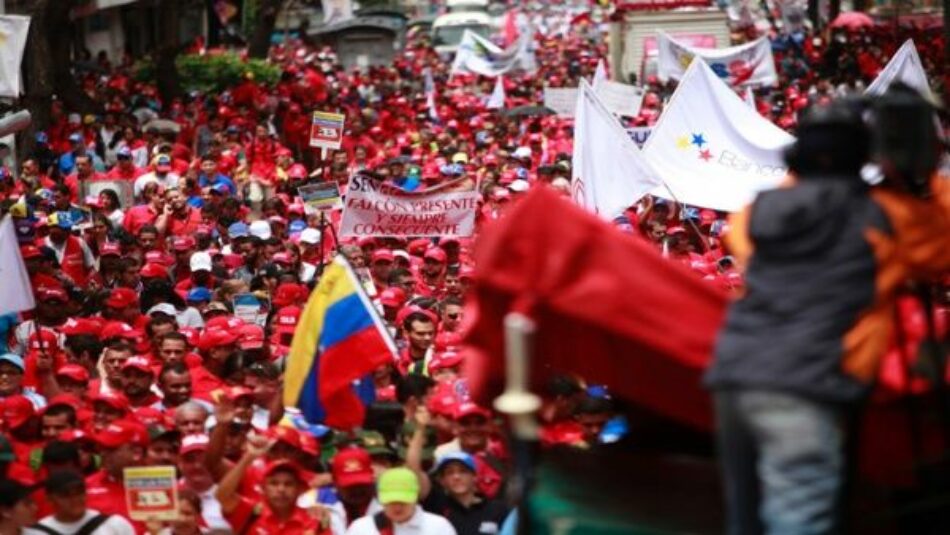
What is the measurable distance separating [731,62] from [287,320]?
867 inches

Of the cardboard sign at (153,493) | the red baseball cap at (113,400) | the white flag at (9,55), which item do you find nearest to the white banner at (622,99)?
the white flag at (9,55)

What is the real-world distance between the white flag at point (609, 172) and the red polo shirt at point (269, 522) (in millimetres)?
7079

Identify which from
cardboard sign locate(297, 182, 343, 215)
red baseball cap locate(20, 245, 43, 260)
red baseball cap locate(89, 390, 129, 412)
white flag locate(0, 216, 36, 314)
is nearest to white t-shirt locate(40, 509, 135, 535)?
red baseball cap locate(89, 390, 129, 412)

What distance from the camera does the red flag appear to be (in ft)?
18.8

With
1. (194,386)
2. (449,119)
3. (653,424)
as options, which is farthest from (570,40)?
(653,424)

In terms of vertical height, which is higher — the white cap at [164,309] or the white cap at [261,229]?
the white cap at [164,309]

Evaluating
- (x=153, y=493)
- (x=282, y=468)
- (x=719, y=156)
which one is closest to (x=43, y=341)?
(x=282, y=468)

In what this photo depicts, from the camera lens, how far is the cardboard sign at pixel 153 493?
8.94 m

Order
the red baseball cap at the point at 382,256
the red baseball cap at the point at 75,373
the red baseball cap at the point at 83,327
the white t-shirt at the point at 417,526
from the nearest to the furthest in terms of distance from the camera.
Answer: the white t-shirt at the point at 417,526 → the red baseball cap at the point at 75,373 → the red baseball cap at the point at 83,327 → the red baseball cap at the point at 382,256

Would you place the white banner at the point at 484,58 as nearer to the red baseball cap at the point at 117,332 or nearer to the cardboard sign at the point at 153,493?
the red baseball cap at the point at 117,332

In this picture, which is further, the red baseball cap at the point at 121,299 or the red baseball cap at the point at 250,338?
the red baseball cap at the point at 121,299

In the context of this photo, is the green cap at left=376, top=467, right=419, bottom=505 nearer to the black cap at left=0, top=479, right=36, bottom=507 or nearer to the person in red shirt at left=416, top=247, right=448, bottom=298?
the black cap at left=0, top=479, right=36, bottom=507

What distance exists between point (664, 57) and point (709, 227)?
16604mm

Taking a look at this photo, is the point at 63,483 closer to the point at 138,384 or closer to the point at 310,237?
the point at 138,384
